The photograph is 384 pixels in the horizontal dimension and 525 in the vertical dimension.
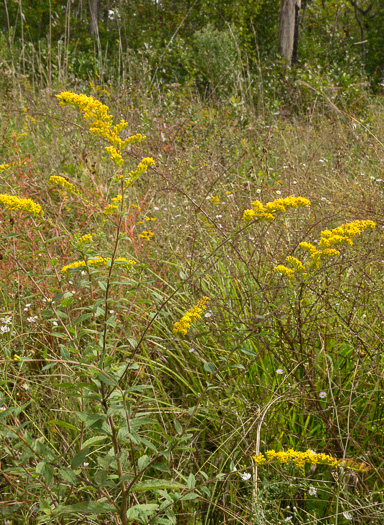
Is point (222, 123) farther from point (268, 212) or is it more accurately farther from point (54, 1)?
point (54, 1)

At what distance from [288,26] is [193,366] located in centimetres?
784

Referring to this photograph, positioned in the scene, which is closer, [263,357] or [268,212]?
[268,212]

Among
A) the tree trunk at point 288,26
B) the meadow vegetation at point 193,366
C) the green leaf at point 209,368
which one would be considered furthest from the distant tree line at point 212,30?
the green leaf at point 209,368

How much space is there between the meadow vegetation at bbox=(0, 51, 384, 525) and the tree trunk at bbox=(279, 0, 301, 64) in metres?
5.88

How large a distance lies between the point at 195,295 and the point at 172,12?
11.4 m

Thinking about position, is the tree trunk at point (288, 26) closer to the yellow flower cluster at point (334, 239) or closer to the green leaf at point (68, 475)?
the yellow flower cluster at point (334, 239)

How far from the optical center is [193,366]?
1978 mm

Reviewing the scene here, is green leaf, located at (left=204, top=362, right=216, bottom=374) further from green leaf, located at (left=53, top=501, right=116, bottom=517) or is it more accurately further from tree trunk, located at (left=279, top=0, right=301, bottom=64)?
tree trunk, located at (left=279, top=0, right=301, bottom=64)

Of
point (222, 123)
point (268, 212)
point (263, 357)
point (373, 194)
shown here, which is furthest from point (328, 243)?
point (222, 123)

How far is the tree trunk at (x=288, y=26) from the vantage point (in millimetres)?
8109

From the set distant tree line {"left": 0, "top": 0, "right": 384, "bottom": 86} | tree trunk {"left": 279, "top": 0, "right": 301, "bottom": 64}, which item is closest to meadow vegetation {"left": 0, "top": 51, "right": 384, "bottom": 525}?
tree trunk {"left": 279, "top": 0, "right": 301, "bottom": 64}

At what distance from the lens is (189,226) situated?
279 centimetres

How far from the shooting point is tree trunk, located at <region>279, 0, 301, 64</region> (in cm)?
811

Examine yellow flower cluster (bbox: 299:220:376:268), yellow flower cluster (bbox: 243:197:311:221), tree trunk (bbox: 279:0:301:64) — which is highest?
tree trunk (bbox: 279:0:301:64)
